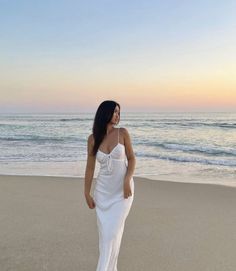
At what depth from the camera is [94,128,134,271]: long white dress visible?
3301mm

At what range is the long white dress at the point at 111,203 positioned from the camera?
330 centimetres

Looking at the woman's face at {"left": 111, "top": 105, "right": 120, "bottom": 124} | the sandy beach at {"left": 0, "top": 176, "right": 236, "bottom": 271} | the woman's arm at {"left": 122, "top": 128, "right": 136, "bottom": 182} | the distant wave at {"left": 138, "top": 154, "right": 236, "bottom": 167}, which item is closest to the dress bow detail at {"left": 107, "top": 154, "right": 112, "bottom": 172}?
the woman's arm at {"left": 122, "top": 128, "right": 136, "bottom": 182}

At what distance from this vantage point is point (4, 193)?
25.0 feet

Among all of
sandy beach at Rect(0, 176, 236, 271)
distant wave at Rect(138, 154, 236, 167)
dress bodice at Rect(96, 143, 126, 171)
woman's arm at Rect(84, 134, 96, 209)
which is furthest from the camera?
distant wave at Rect(138, 154, 236, 167)

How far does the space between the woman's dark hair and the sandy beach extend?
147 centimetres

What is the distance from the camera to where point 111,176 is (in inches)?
131

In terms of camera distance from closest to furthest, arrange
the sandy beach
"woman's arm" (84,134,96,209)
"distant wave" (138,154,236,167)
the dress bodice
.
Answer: the dress bodice < "woman's arm" (84,134,96,209) < the sandy beach < "distant wave" (138,154,236,167)

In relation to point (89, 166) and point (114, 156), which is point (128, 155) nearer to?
point (114, 156)

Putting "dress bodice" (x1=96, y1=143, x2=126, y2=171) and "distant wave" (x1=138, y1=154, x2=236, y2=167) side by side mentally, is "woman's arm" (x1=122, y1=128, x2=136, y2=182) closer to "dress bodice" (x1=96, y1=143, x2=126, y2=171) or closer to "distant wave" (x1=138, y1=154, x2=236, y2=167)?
"dress bodice" (x1=96, y1=143, x2=126, y2=171)

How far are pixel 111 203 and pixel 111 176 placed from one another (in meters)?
0.24

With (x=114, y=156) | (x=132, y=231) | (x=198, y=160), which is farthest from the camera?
(x=198, y=160)

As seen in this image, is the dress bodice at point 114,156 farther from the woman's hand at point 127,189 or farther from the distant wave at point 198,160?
the distant wave at point 198,160

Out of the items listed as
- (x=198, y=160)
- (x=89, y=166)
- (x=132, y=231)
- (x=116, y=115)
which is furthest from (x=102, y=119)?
(x=198, y=160)

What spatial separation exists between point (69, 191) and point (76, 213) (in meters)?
2.03
